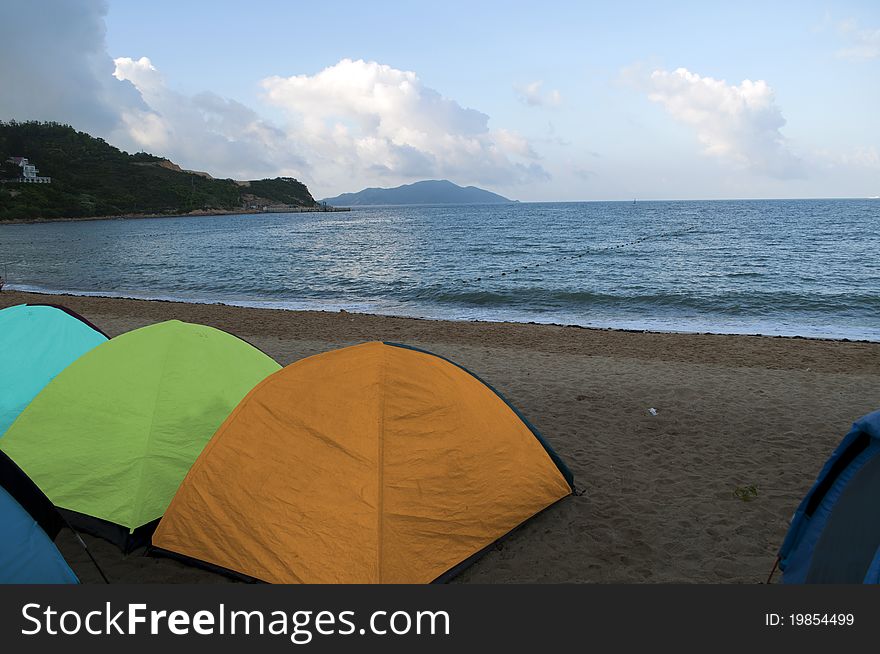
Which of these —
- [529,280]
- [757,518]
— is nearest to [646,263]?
[529,280]

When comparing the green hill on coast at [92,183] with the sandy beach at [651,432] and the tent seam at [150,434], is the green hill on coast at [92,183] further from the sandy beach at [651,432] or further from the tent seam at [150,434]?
the tent seam at [150,434]

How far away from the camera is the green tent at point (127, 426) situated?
5.00 metres

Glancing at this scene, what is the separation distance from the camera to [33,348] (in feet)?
21.7

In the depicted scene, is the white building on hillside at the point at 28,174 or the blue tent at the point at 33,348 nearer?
the blue tent at the point at 33,348

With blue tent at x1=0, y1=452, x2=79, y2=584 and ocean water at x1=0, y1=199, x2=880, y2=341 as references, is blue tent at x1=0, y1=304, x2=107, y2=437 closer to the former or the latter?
blue tent at x1=0, y1=452, x2=79, y2=584

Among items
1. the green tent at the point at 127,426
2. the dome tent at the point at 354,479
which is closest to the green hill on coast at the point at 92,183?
the green tent at the point at 127,426

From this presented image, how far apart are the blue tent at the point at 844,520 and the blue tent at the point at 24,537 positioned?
4850 mm

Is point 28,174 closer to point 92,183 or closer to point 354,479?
point 92,183

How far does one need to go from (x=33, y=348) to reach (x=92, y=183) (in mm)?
141061

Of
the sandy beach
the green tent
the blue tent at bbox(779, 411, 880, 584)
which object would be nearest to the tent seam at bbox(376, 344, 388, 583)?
the sandy beach

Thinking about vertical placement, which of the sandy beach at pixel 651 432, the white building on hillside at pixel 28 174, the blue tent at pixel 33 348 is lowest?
the sandy beach at pixel 651 432

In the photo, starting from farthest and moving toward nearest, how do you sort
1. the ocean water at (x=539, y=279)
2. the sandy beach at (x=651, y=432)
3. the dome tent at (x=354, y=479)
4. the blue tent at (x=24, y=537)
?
the ocean water at (x=539, y=279)
the sandy beach at (x=651, y=432)
the dome tent at (x=354, y=479)
the blue tent at (x=24, y=537)

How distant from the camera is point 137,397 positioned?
5352 millimetres

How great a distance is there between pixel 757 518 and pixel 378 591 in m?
3.90
